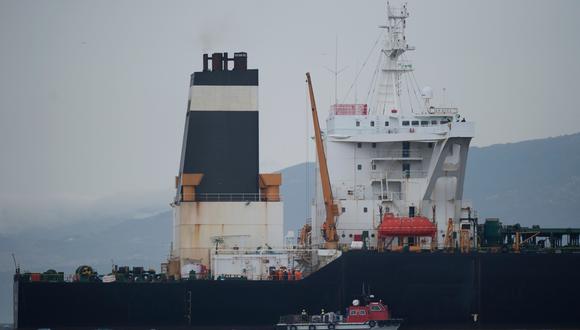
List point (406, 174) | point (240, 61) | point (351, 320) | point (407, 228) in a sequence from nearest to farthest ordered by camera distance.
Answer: point (351, 320), point (407, 228), point (240, 61), point (406, 174)

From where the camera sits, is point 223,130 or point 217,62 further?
point 217,62

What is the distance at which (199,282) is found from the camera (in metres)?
50.7

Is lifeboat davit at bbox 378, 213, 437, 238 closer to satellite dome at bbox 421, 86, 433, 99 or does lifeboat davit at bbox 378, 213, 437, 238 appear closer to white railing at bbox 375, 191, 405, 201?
white railing at bbox 375, 191, 405, 201

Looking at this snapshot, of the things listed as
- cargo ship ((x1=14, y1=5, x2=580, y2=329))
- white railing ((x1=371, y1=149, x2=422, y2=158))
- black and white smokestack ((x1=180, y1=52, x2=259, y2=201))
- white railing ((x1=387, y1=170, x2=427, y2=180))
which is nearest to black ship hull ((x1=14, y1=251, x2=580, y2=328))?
cargo ship ((x1=14, y1=5, x2=580, y2=329))

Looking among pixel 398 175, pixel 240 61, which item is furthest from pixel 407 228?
pixel 240 61

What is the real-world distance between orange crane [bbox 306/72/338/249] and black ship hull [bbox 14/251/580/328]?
167 centimetres

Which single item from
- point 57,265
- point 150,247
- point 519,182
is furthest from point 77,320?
point 519,182

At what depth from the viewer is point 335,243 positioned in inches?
2045

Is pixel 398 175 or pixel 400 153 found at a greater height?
pixel 400 153

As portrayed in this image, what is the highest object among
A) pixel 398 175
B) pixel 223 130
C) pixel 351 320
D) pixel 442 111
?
pixel 442 111

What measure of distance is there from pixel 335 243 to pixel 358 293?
2.41m

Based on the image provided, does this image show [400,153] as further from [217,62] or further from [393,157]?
[217,62]

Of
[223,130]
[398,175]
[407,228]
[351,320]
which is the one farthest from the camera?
[398,175]

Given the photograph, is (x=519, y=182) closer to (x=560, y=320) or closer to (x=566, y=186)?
(x=566, y=186)
